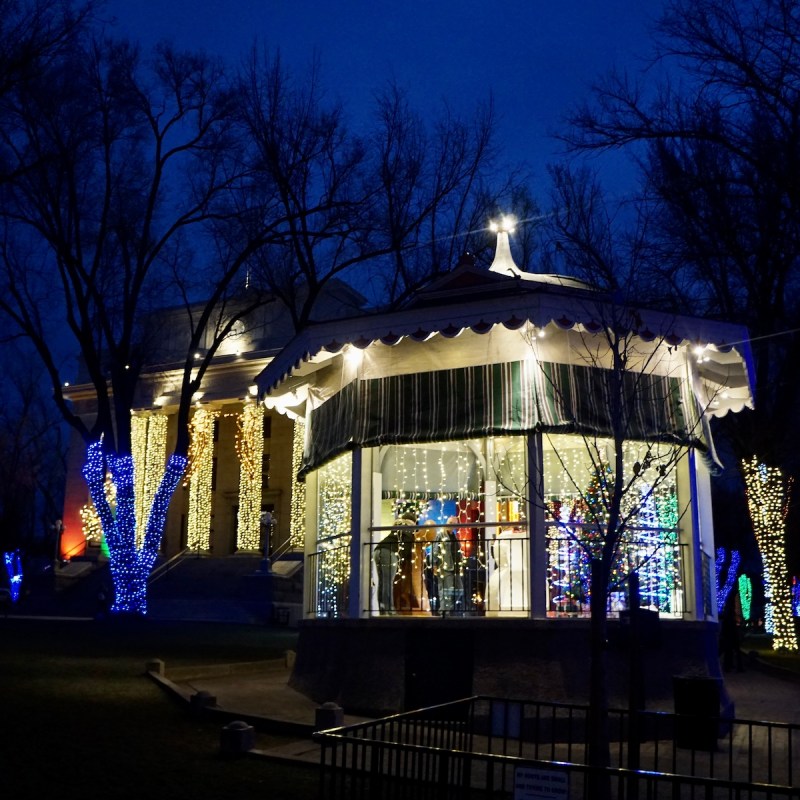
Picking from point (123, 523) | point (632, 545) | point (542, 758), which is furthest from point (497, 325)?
point (123, 523)

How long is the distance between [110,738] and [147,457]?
42.2m

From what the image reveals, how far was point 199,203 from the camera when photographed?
3306cm

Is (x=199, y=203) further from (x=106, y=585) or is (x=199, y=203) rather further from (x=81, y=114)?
(x=106, y=585)

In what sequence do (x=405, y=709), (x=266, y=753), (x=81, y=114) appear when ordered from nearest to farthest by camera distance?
(x=266, y=753) < (x=405, y=709) < (x=81, y=114)

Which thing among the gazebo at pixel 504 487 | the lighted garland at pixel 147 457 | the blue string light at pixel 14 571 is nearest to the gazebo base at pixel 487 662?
the gazebo at pixel 504 487

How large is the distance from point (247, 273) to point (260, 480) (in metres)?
16.8

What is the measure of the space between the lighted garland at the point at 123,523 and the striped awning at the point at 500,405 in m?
20.9

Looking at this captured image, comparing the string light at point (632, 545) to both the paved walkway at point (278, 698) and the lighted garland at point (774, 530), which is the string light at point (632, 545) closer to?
the paved walkway at point (278, 698)

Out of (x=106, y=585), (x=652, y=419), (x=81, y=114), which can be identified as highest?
(x=81, y=114)

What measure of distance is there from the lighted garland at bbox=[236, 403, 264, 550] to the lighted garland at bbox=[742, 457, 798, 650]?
26.8 meters

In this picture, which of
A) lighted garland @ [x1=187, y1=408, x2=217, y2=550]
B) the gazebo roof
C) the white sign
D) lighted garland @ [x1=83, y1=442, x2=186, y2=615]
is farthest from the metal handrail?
the white sign

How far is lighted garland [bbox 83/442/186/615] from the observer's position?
3322 centimetres

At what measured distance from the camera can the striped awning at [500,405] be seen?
12.8 metres

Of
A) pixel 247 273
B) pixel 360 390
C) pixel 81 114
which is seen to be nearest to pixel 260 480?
pixel 247 273
